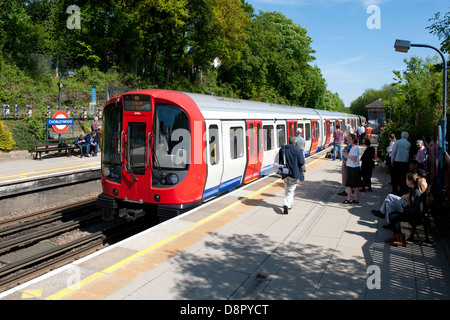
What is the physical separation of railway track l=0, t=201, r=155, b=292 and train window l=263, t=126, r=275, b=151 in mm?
5389

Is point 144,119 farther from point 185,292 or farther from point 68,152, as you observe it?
point 68,152

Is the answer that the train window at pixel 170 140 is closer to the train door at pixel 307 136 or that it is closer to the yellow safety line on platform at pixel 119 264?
the yellow safety line on platform at pixel 119 264

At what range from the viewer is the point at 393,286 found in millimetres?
5277

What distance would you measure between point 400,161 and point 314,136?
11789 mm

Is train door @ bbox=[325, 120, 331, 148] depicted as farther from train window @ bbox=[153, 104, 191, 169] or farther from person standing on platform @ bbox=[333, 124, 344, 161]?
train window @ bbox=[153, 104, 191, 169]

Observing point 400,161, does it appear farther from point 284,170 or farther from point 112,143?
point 112,143

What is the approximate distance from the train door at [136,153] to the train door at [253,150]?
14.0 ft

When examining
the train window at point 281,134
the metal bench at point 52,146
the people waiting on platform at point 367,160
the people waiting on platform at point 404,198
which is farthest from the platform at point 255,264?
the metal bench at point 52,146

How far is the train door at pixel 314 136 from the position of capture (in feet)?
71.9

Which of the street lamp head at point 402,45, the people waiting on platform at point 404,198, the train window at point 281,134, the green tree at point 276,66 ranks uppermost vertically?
the green tree at point 276,66

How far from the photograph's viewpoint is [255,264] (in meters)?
5.94

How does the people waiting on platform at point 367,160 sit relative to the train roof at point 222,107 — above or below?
below

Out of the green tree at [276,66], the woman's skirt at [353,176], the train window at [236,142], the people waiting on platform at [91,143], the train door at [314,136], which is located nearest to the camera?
the woman's skirt at [353,176]

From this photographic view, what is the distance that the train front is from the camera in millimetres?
8164
